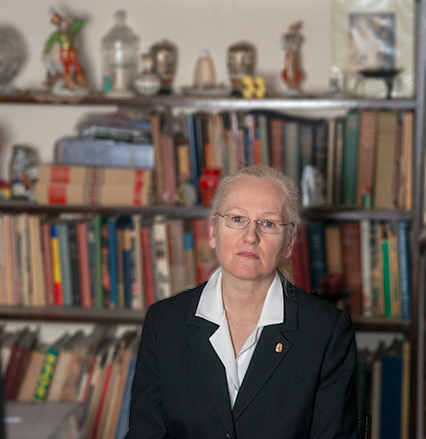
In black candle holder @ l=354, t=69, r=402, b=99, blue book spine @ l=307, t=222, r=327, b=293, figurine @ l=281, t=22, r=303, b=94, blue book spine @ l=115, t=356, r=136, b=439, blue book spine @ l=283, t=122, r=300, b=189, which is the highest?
figurine @ l=281, t=22, r=303, b=94

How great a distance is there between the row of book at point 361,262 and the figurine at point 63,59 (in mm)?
1059

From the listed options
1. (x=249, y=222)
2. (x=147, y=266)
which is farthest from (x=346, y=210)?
(x=249, y=222)

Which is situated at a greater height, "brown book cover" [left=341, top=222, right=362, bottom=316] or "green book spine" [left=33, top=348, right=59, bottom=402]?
"brown book cover" [left=341, top=222, right=362, bottom=316]

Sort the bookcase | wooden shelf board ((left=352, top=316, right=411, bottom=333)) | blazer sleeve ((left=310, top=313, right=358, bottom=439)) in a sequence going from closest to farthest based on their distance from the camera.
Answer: blazer sleeve ((left=310, top=313, right=358, bottom=439)), the bookcase, wooden shelf board ((left=352, top=316, right=411, bottom=333))

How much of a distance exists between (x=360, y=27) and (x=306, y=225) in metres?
0.81

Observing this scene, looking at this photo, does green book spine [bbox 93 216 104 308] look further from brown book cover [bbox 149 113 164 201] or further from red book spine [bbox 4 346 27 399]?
red book spine [bbox 4 346 27 399]

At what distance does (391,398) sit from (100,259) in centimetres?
125

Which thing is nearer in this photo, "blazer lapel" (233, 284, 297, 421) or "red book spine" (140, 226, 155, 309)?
"blazer lapel" (233, 284, 297, 421)

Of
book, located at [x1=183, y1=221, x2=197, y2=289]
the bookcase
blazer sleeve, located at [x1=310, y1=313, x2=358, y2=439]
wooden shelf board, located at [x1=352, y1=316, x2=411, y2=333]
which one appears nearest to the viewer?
blazer sleeve, located at [x1=310, y1=313, x2=358, y2=439]

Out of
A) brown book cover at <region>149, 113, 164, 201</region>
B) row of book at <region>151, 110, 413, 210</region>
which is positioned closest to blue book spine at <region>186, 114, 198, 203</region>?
row of book at <region>151, 110, 413, 210</region>

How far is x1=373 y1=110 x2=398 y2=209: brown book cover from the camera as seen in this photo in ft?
7.54

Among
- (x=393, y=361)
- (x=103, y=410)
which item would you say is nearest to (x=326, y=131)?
(x=393, y=361)

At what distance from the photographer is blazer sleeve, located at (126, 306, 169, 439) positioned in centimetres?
142

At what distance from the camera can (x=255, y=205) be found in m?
1.38
